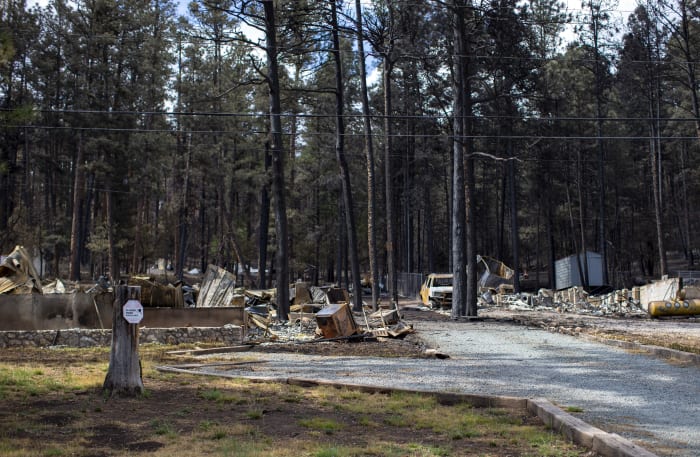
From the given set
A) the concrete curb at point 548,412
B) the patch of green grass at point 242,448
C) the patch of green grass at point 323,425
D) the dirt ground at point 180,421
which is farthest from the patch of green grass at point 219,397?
the patch of green grass at point 242,448

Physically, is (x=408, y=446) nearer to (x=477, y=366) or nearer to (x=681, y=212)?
(x=477, y=366)

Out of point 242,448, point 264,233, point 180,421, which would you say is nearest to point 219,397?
point 180,421

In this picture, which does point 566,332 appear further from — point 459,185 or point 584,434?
point 584,434

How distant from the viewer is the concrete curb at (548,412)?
5.70m

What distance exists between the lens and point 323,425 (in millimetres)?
7230

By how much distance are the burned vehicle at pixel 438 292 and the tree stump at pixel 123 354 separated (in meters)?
26.3

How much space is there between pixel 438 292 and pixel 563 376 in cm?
2346

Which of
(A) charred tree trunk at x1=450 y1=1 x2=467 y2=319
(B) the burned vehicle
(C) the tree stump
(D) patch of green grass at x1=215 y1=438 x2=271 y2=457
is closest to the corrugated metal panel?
(B) the burned vehicle

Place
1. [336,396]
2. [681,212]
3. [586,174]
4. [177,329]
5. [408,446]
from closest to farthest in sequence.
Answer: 1. [408,446]
2. [336,396]
3. [177,329]
4. [586,174]
5. [681,212]

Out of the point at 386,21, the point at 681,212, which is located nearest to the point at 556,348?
the point at 386,21

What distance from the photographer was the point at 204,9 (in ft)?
72.7

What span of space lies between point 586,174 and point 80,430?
158 ft

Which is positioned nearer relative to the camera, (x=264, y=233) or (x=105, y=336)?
(x=105, y=336)

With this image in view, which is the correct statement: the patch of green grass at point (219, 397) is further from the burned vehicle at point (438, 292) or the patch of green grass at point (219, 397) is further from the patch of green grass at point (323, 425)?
the burned vehicle at point (438, 292)
